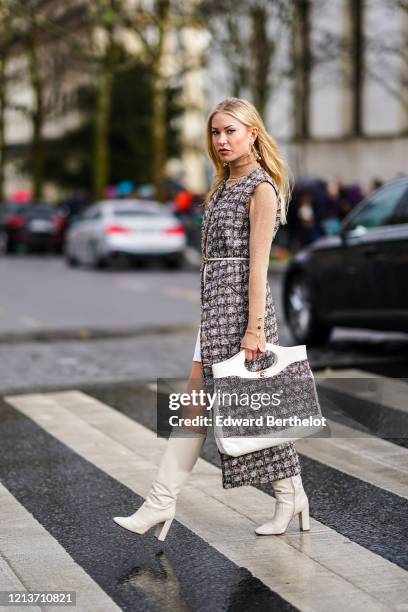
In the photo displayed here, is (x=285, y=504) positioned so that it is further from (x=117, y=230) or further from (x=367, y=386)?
(x=117, y=230)

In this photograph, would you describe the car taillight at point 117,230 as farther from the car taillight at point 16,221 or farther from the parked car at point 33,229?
the car taillight at point 16,221

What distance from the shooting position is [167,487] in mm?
5422

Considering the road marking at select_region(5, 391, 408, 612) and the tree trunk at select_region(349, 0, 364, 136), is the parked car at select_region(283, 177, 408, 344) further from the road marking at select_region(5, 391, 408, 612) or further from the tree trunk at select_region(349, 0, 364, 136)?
the tree trunk at select_region(349, 0, 364, 136)

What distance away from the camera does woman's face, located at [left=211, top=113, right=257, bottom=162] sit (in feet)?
17.5

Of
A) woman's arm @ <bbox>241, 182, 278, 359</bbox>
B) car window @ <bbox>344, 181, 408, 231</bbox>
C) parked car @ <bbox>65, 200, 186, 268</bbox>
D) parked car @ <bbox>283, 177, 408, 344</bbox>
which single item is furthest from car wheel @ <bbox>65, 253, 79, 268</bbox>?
woman's arm @ <bbox>241, 182, 278, 359</bbox>

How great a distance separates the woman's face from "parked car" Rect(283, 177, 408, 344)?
18.7 ft

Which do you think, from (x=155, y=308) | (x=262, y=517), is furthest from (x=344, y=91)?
(x=262, y=517)

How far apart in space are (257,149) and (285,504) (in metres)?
1.47

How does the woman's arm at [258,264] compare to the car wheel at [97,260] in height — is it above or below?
above

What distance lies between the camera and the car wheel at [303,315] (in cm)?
1271

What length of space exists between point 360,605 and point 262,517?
4.50ft

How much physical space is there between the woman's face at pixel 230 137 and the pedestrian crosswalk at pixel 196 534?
1593 mm

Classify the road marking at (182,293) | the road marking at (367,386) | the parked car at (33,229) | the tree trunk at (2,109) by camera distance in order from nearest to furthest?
the road marking at (367,386) → the road marking at (182,293) → the parked car at (33,229) → the tree trunk at (2,109)

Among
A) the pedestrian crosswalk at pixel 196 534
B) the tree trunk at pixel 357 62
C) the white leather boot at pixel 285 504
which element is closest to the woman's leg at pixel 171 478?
the pedestrian crosswalk at pixel 196 534
